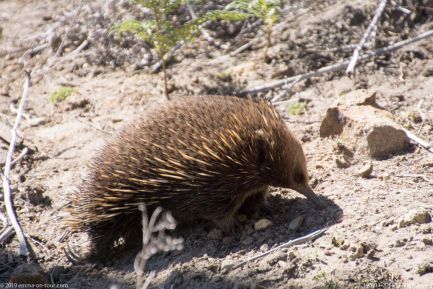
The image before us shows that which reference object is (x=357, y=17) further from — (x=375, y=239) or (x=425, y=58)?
(x=375, y=239)

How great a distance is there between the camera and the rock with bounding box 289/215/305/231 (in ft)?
15.5

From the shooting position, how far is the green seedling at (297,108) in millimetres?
6332

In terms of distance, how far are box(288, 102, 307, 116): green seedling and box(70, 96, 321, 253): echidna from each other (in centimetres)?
147

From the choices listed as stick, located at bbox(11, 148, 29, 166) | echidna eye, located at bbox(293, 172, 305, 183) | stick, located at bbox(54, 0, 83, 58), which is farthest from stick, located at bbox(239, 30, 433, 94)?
stick, located at bbox(54, 0, 83, 58)

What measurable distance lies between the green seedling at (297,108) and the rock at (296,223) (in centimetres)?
177

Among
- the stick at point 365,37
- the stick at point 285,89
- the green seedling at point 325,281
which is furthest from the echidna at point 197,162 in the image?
the stick at point 365,37

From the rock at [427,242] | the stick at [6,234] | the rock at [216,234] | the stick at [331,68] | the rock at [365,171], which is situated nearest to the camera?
the rock at [427,242]

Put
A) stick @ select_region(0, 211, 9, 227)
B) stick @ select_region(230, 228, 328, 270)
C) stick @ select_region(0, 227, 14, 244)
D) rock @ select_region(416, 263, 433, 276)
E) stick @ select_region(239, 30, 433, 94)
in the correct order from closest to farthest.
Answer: rock @ select_region(416, 263, 433, 276) < stick @ select_region(230, 228, 328, 270) < stick @ select_region(0, 227, 14, 244) < stick @ select_region(0, 211, 9, 227) < stick @ select_region(239, 30, 433, 94)

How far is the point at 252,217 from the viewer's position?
510 centimetres

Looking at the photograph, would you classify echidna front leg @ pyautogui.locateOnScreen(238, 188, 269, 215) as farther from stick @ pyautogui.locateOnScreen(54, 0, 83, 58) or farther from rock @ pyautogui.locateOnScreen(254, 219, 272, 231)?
stick @ pyautogui.locateOnScreen(54, 0, 83, 58)

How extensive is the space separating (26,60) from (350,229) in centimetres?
510

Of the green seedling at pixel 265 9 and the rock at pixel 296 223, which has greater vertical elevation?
the green seedling at pixel 265 9

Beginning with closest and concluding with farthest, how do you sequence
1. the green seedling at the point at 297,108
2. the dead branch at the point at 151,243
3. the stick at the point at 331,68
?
the dead branch at the point at 151,243 → the green seedling at the point at 297,108 → the stick at the point at 331,68

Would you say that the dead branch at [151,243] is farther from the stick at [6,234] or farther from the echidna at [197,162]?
the stick at [6,234]
